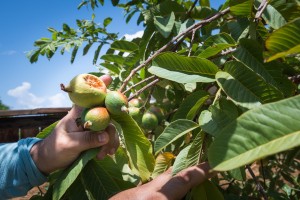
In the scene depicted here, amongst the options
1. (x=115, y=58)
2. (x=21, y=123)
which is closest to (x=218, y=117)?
(x=115, y=58)

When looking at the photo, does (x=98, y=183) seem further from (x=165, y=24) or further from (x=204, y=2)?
(x=204, y=2)

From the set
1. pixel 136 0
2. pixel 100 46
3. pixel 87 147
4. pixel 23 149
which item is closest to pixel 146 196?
pixel 87 147

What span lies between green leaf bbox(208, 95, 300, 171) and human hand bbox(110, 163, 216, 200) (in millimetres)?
355

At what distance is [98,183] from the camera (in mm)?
926

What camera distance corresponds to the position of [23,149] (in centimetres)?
109

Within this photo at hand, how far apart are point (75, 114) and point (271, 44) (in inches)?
24.6

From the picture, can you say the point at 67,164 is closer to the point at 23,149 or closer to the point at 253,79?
the point at 23,149

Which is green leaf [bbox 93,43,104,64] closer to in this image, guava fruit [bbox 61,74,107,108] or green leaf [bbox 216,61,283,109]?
guava fruit [bbox 61,74,107,108]

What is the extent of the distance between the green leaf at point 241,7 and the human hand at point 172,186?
502mm

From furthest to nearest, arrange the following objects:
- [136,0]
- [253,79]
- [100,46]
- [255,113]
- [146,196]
Result: [100,46]
[136,0]
[146,196]
[253,79]
[255,113]

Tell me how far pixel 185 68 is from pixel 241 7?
36 centimetres

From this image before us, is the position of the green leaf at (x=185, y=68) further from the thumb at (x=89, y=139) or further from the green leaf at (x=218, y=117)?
the thumb at (x=89, y=139)

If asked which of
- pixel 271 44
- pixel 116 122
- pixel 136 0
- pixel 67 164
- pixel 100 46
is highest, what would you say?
pixel 136 0

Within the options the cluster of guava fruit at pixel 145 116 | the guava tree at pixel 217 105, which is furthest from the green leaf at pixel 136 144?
the cluster of guava fruit at pixel 145 116
